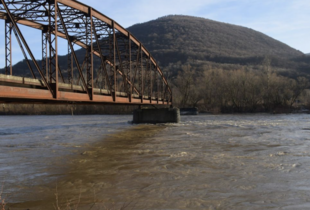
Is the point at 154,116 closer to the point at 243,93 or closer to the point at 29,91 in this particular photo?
the point at 29,91

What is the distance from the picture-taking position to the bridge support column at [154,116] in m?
41.4

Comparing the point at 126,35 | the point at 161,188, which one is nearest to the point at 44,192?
the point at 161,188

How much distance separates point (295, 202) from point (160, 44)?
602ft

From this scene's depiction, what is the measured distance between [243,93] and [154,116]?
39038 mm

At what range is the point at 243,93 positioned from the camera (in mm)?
74000

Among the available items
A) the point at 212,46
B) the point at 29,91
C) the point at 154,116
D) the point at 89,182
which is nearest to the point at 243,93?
the point at 154,116

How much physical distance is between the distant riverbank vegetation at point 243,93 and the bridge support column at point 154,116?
3267cm

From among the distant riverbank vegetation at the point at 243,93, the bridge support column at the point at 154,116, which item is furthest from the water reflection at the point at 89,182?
the distant riverbank vegetation at the point at 243,93

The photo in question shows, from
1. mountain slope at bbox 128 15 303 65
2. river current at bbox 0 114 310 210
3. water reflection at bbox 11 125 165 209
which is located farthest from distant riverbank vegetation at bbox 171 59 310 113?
mountain slope at bbox 128 15 303 65

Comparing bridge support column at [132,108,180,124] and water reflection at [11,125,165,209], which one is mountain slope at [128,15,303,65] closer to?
bridge support column at [132,108,180,124]

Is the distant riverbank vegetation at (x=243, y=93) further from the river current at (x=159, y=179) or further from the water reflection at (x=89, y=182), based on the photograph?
the water reflection at (x=89, y=182)

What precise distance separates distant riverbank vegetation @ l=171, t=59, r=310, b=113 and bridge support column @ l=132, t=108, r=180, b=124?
32.7m

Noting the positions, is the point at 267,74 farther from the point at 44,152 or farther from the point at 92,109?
the point at 44,152

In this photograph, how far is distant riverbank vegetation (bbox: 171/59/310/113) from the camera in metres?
69.3
